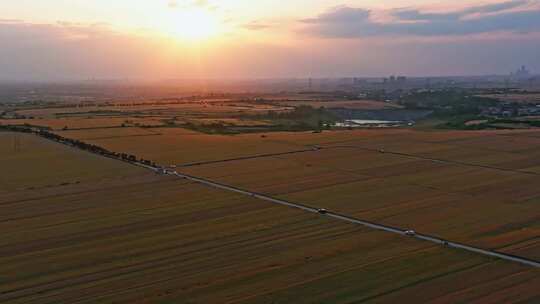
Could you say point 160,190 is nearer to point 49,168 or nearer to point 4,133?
point 49,168

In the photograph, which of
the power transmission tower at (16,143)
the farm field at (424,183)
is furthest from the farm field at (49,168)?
the farm field at (424,183)

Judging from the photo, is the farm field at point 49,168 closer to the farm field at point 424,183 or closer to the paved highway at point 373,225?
the farm field at point 424,183

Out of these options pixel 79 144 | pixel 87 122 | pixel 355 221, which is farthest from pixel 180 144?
pixel 355 221

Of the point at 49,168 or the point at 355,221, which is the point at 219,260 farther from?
the point at 49,168

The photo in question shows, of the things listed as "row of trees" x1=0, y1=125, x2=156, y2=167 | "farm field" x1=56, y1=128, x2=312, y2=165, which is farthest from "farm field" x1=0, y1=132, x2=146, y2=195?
"farm field" x1=56, y1=128, x2=312, y2=165

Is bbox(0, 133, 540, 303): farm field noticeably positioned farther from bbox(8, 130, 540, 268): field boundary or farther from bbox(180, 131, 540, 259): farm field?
bbox(180, 131, 540, 259): farm field
